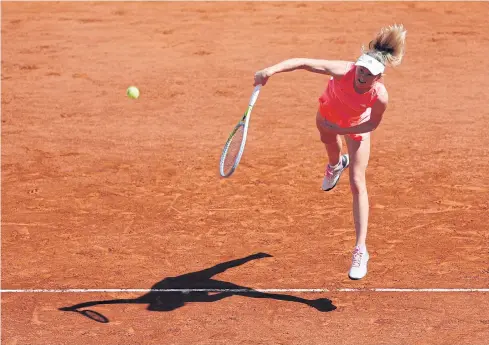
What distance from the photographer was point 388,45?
8484 mm

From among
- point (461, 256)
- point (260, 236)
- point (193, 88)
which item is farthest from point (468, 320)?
point (193, 88)

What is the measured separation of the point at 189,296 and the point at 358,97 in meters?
2.83

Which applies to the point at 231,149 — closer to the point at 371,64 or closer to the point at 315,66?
the point at 315,66

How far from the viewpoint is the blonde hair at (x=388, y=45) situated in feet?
27.7

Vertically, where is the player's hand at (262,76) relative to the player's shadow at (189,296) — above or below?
above

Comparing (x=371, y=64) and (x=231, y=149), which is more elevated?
(x=371, y=64)

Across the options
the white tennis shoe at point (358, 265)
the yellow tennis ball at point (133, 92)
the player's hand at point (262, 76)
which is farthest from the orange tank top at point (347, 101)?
the yellow tennis ball at point (133, 92)

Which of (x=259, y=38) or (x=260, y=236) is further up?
(x=259, y=38)

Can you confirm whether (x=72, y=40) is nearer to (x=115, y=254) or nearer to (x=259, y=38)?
(x=259, y=38)

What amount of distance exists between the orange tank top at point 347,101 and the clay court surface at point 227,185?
6.38ft

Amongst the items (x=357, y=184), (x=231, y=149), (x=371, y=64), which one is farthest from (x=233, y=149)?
(x=371, y=64)

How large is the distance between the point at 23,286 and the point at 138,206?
7.29ft

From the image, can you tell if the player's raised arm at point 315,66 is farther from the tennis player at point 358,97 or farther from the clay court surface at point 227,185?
the clay court surface at point 227,185

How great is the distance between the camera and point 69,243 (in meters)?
10.9
